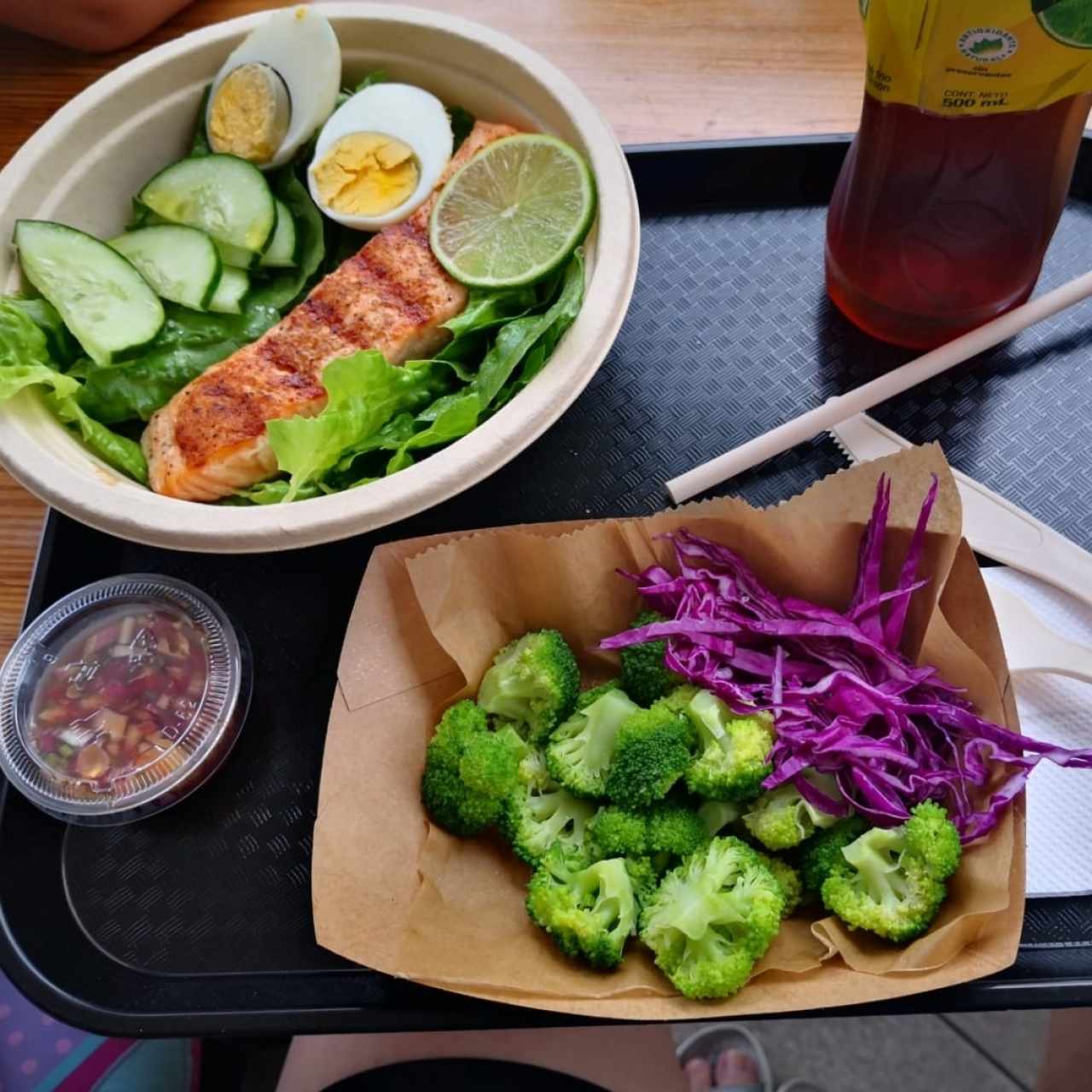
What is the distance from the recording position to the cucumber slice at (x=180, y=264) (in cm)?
161

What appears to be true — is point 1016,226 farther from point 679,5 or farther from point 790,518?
point 679,5

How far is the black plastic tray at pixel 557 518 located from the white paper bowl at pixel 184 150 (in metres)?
Result: 0.18

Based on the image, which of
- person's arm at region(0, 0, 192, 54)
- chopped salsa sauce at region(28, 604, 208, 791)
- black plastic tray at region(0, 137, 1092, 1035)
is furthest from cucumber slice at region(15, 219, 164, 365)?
person's arm at region(0, 0, 192, 54)

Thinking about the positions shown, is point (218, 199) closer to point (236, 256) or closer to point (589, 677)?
point (236, 256)

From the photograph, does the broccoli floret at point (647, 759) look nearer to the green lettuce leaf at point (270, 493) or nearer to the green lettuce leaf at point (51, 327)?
the green lettuce leaf at point (270, 493)

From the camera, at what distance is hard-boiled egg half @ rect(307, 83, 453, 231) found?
65.4 inches

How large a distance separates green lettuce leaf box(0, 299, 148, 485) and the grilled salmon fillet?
0.03m

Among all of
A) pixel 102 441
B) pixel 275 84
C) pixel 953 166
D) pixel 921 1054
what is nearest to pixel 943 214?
pixel 953 166

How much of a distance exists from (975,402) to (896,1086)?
4.45ft

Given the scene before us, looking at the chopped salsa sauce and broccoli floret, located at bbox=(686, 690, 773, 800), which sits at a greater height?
broccoli floret, located at bbox=(686, 690, 773, 800)

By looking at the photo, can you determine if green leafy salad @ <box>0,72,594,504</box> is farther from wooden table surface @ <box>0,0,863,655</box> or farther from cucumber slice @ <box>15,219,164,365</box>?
Result: wooden table surface @ <box>0,0,863,655</box>

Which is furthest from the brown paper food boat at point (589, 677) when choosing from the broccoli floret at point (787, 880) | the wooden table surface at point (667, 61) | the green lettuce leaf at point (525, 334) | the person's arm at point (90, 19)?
the person's arm at point (90, 19)

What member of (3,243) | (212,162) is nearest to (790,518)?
(212,162)

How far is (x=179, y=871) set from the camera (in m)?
1.32
